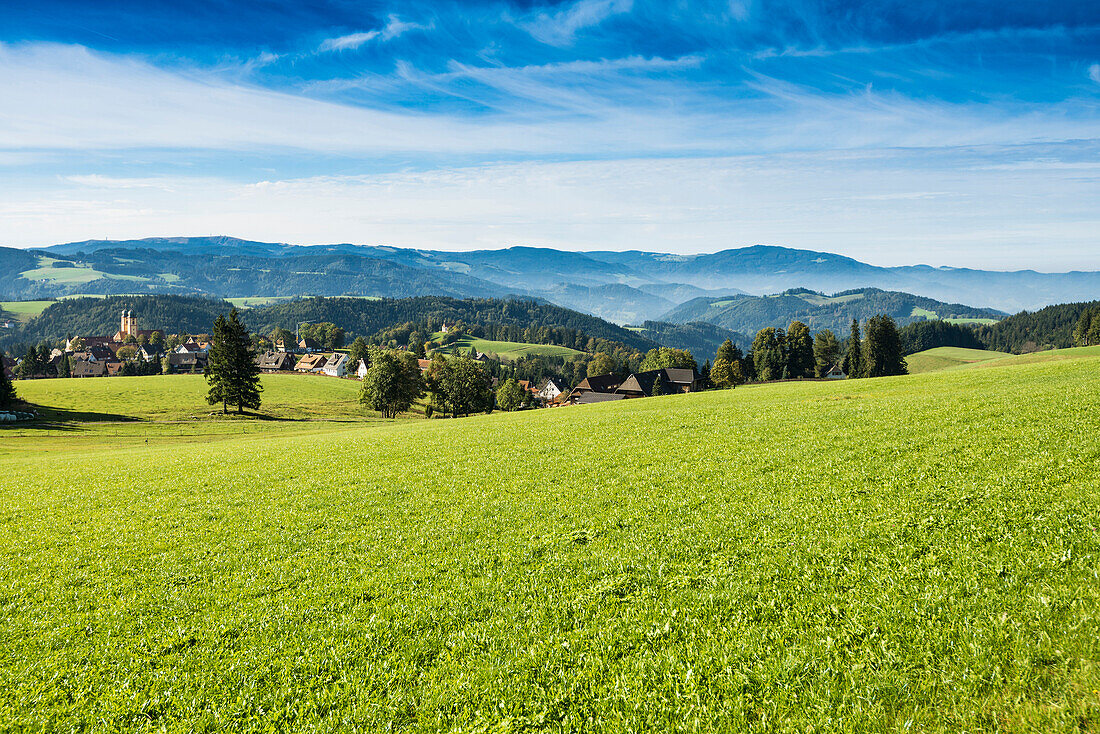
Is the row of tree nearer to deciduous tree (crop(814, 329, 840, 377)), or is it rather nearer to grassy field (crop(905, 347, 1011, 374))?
deciduous tree (crop(814, 329, 840, 377))

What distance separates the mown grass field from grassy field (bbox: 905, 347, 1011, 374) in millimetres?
165540

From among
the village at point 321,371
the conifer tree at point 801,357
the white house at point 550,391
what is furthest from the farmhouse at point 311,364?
the conifer tree at point 801,357

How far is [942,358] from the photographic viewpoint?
561 feet

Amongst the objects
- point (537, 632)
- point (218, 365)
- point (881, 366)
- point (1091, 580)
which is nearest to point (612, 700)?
point (537, 632)

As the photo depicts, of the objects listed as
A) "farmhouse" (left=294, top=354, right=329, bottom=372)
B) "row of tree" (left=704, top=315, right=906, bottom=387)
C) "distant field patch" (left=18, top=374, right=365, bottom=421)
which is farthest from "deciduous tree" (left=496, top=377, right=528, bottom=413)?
"farmhouse" (left=294, top=354, right=329, bottom=372)

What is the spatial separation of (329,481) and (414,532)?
8606mm

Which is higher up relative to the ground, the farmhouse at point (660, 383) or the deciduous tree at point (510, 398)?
the farmhouse at point (660, 383)

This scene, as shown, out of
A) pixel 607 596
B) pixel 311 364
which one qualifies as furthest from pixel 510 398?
pixel 607 596

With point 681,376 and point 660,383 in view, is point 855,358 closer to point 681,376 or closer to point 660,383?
point 681,376

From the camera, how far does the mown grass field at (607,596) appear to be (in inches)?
317

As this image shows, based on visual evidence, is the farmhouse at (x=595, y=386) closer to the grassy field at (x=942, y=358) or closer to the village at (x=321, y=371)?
the village at (x=321, y=371)

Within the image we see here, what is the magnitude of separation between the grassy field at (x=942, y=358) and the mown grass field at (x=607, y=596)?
166m

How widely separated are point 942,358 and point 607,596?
201768 mm

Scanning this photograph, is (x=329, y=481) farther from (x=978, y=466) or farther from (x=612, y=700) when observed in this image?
(x=978, y=466)
